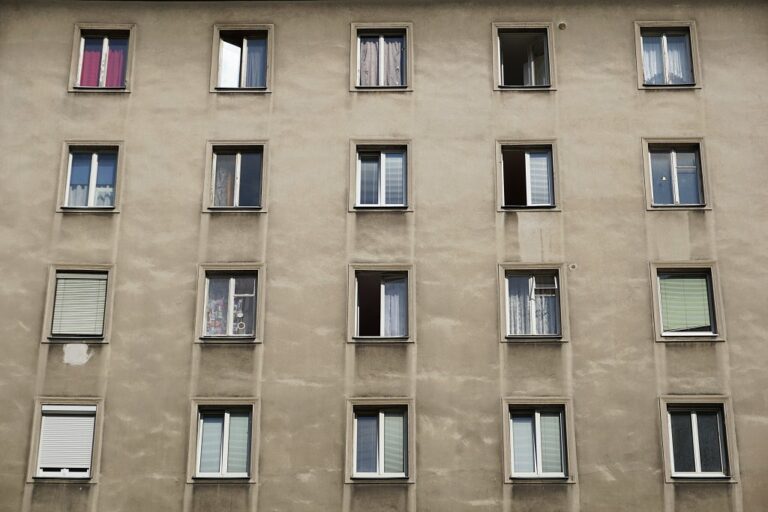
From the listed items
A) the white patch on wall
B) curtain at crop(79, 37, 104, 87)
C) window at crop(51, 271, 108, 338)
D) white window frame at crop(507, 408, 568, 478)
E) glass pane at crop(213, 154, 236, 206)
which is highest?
curtain at crop(79, 37, 104, 87)

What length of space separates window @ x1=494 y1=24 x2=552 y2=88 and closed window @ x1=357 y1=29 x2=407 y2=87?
7.61ft

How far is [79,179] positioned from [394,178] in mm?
7225

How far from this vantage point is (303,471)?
2123 cm

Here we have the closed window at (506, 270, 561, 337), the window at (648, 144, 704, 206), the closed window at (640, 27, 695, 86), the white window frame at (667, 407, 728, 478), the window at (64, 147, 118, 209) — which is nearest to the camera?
the white window frame at (667, 407, 728, 478)

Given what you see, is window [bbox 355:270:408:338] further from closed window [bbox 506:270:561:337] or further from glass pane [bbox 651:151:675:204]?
glass pane [bbox 651:151:675:204]

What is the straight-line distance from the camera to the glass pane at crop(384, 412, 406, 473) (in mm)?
21438

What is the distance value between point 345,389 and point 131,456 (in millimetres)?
4611

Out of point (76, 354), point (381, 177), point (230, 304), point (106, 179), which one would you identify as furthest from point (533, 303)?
point (106, 179)

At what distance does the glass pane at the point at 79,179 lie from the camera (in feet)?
77.3

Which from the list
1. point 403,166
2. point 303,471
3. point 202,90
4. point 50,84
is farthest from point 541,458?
point 50,84

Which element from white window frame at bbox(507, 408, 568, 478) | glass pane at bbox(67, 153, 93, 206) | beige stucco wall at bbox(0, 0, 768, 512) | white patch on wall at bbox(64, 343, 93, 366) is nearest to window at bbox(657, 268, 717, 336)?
beige stucco wall at bbox(0, 0, 768, 512)

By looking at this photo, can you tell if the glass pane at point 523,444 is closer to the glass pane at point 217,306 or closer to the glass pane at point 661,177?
the glass pane at point 661,177

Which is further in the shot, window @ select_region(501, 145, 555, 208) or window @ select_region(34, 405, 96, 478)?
window @ select_region(501, 145, 555, 208)

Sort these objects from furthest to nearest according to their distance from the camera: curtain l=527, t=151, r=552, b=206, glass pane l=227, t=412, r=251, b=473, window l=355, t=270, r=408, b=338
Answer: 1. curtain l=527, t=151, r=552, b=206
2. window l=355, t=270, r=408, b=338
3. glass pane l=227, t=412, r=251, b=473
